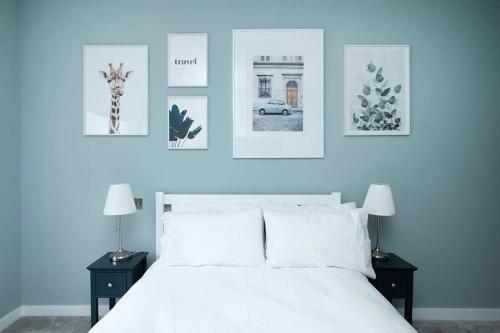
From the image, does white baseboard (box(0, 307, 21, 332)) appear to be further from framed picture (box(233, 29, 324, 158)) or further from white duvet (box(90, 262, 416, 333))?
framed picture (box(233, 29, 324, 158))

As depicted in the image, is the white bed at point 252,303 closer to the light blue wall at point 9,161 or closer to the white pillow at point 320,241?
the white pillow at point 320,241

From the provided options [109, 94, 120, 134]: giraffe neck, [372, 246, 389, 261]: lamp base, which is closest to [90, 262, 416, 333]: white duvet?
[372, 246, 389, 261]: lamp base

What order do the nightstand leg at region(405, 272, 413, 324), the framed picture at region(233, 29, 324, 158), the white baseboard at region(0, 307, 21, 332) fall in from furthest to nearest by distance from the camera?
the framed picture at region(233, 29, 324, 158) < the white baseboard at region(0, 307, 21, 332) < the nightstand leg at region(405, 272, 413, 324)

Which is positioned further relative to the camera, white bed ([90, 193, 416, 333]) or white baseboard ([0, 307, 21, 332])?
white baseboard ([0, 307, 21, 332])

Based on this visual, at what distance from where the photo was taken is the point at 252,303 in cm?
146

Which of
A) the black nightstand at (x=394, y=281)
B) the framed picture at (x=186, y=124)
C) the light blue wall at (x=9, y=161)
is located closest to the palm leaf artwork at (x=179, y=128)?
the framed picture at (x=186, y=124)

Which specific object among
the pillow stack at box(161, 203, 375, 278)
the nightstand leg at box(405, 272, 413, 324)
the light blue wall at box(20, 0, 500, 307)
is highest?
the light blue wall at box(20, 0, 500, 307)

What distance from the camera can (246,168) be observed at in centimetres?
260

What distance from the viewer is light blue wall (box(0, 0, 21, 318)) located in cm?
244

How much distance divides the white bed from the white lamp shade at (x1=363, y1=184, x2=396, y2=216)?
58 cm

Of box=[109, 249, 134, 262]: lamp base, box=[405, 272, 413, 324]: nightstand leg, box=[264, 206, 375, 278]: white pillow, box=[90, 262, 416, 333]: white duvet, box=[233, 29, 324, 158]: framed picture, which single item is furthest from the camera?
box=[233, 29, 324, 158]: framed picture

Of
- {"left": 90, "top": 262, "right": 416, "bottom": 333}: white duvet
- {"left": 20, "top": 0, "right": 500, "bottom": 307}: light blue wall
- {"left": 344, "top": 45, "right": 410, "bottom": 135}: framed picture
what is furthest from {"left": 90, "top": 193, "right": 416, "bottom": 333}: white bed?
{"left": 344, "top": 45, "right": 410, "bottom": 135}: framed picture

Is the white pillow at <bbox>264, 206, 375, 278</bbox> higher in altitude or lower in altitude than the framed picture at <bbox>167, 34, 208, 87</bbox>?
lower

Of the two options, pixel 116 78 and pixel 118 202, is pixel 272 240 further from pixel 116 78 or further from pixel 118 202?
pixel 116 78
